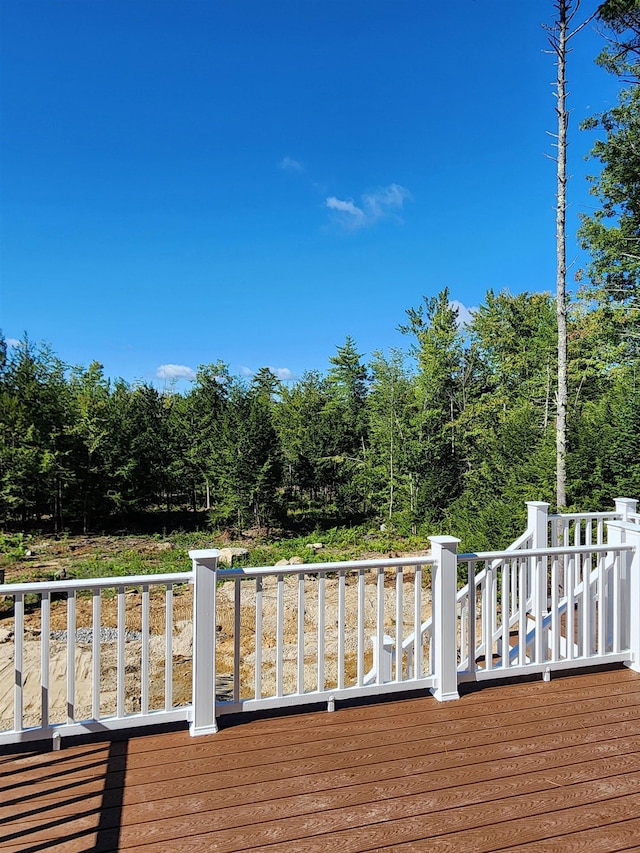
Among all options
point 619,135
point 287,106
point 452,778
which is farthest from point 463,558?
point 287,106

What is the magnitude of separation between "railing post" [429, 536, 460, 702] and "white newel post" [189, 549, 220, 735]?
125cm

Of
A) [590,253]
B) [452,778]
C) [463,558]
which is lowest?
[452,778]

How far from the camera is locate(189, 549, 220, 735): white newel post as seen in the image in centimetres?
249

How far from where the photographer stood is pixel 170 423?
21.0 m

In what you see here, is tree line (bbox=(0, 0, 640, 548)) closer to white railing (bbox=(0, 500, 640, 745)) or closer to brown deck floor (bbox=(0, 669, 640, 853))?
white railing (bbox=(0, 500, 640, 745))

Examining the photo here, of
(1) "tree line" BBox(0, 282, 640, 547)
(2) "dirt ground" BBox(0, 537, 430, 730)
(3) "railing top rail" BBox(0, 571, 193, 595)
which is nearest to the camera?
(3) "railing top rail" BBox(0, 571, 193, 595)

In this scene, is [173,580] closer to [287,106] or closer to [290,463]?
[287,106]

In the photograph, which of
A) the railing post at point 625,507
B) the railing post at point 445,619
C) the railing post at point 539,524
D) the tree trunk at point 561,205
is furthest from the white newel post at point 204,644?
the tree trunk at point 561,205

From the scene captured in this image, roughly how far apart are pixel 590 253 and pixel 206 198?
11671mm

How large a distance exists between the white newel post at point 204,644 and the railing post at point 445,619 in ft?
4.11

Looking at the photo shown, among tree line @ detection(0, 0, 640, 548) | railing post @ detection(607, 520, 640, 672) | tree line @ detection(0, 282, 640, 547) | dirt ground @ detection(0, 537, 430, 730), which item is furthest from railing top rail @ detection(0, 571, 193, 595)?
tree line @ detection(0, 282, 640, 547)

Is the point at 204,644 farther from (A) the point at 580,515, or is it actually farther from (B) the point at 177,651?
(B) the point at 177,651

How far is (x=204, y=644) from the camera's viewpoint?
8.24 feet

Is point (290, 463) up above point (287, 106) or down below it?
below
